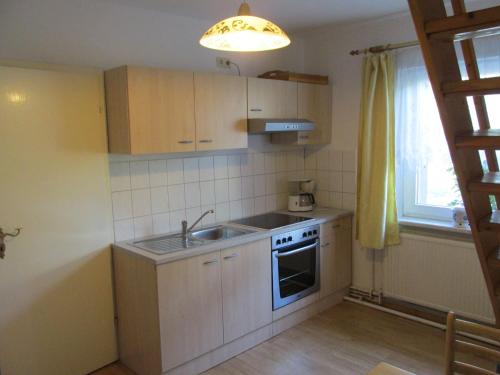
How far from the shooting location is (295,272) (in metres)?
3.45

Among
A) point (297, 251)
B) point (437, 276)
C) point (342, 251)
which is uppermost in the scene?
point (297, 251)

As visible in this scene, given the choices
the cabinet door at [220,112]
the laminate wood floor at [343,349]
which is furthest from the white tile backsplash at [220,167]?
the laminate wood floor at [343,349]

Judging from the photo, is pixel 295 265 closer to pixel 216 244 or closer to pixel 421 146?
pixel 216 244

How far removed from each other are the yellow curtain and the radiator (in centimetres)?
19

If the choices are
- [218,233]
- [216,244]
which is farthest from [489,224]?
[218,233]

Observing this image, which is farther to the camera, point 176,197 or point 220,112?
point 176,197

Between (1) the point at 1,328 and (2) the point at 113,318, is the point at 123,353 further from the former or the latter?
(1) the point at 1,328

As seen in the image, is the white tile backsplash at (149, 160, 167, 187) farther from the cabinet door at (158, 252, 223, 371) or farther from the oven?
the oven

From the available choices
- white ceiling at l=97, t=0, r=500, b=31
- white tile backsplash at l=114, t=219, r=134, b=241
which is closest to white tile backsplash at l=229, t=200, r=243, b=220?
white tile backsplash at l=114, t=219, r=134, b=241

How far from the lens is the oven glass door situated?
10.5 ft

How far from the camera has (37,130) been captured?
8.15ft

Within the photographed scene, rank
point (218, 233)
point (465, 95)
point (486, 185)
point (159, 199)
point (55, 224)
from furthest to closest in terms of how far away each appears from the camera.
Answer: point (218, 233), point (159, 199), point (55, 224), point (486, 185), point (465, 95)

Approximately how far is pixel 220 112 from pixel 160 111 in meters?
0.51

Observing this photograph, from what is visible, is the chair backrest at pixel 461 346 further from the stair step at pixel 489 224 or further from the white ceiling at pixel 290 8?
the white ceiling at pixel 290 8
